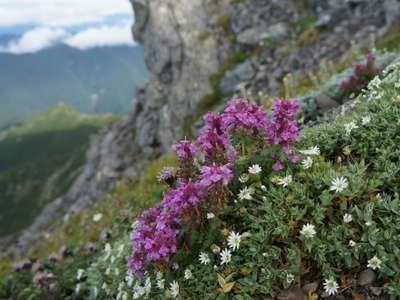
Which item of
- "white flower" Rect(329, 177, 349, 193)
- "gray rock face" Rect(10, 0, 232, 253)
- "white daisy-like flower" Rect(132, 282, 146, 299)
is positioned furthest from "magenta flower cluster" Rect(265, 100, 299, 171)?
"gray rock face" Rect(10, 0, 232, 253)

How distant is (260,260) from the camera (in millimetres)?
3818

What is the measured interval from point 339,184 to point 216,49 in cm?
3012

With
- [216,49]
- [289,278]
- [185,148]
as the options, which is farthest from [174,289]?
[216,49]

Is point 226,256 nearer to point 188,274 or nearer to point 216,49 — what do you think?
point 188,274

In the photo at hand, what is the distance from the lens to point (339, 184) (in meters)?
3.82

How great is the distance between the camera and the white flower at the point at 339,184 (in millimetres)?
3768

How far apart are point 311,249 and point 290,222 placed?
0.36 meters

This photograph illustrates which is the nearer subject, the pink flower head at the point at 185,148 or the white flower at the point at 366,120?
the pink flower head at the point at 185,148

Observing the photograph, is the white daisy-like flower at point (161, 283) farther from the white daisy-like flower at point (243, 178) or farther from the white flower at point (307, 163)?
the white flower at point (307, 163)

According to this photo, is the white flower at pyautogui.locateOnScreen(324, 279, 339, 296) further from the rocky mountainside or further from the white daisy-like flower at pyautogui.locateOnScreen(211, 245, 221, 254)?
the rocky mountainside

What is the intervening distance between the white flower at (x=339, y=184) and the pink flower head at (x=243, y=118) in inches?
43.5

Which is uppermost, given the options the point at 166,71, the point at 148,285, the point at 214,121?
the point at 214,121

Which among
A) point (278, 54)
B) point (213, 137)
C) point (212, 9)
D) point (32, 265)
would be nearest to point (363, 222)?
point (213, 137)

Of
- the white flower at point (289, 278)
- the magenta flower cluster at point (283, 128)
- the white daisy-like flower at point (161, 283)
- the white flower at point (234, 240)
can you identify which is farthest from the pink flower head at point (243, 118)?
the white daisy-like flower at point (161, 283)
